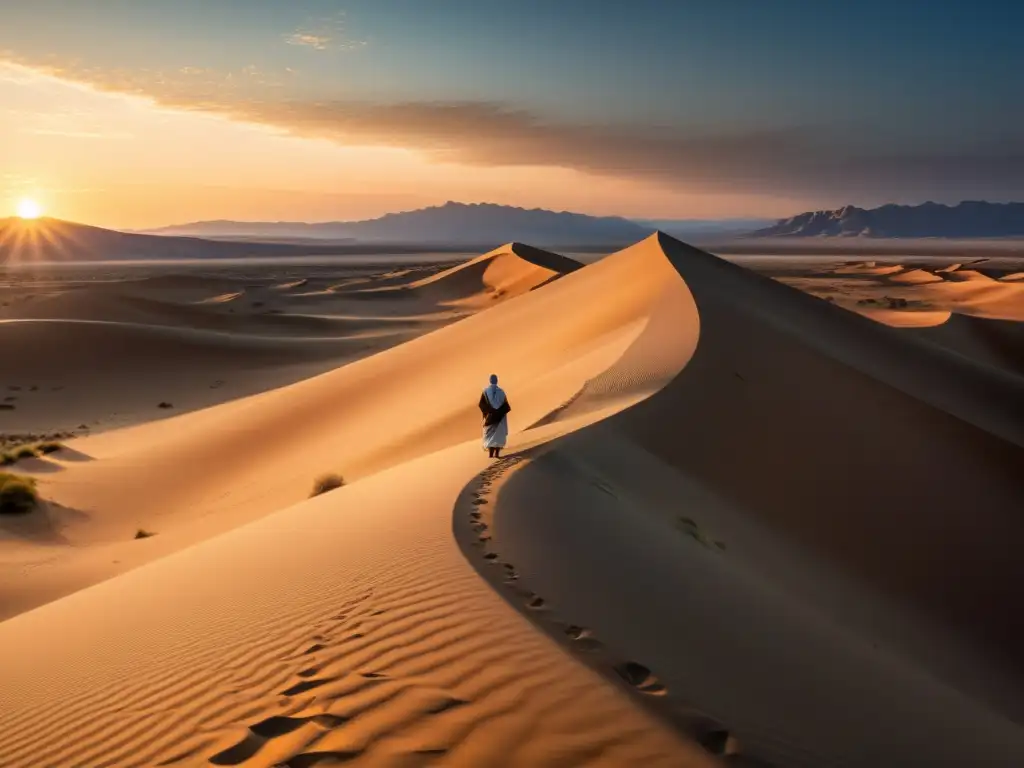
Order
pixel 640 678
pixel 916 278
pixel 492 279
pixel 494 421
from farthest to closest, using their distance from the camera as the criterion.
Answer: pixel 916 278 → pixel 492 279 → pixel 494 421 → pixel 640 678

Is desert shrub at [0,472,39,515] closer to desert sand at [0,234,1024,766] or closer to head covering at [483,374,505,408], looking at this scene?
desert sand at [0,234,1024,766]

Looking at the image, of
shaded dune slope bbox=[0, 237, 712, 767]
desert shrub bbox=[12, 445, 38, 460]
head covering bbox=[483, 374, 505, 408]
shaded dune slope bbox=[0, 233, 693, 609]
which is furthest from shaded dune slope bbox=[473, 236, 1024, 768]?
desert shrub bbox=[12, 445, 38, 460]

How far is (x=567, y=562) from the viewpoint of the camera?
17.5ft

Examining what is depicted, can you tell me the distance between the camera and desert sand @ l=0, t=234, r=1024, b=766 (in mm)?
3557

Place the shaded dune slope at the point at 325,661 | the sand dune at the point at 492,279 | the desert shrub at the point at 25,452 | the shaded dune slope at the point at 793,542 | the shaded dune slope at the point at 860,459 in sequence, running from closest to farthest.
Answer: the shaded dune slope at the point at 325,661 → the shaded dune slope at the point at 793,542 → the shaded dune slope at the point at 860,459 → the desert shrub at the point at 25,452 → the sand dune at the point at 492,279

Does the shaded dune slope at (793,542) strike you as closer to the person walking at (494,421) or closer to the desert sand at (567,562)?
the desert sand at (567,562)

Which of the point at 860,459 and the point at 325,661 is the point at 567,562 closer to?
the point at 325,661

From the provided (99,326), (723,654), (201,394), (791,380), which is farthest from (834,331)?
(99,326)

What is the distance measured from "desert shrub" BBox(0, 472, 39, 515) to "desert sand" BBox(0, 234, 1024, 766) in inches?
16.6

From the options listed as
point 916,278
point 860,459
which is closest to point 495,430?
point 860,459

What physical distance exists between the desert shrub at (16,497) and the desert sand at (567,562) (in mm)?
423

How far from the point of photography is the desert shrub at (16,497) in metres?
12.2

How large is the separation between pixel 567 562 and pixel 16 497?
10742mm

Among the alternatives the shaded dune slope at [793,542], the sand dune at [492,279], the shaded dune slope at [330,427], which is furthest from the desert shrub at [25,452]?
the sand dune at [492,279]
